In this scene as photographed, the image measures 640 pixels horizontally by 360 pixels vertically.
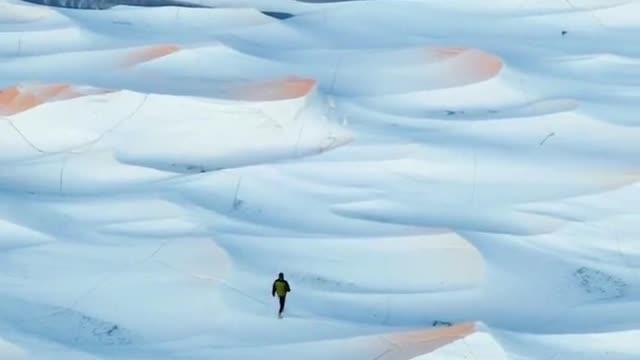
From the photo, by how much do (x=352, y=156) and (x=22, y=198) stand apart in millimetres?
3816

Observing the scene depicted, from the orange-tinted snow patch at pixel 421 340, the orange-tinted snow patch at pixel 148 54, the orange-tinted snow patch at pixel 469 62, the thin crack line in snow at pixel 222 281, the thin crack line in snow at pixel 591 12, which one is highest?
the thin crack line in snow at pixel 591 12

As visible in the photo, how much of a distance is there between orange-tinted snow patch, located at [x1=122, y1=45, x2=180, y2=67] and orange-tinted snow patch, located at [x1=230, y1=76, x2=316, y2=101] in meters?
1.89

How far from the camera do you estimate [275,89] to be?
1895cm

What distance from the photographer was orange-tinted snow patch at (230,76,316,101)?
733 inches

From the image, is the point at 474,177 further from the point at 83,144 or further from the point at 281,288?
the point at 83,144

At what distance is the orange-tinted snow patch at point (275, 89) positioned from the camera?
18609 mm

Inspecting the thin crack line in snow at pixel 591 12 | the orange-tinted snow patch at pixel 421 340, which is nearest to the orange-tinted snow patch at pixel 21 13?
the thin crack line in snow at pixel 591 12

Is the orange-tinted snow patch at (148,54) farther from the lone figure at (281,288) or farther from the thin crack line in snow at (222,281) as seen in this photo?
the lone figure at (281,288)

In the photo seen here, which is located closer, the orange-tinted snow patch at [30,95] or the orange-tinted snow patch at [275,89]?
the orange-tinted snow patch at [30,95]

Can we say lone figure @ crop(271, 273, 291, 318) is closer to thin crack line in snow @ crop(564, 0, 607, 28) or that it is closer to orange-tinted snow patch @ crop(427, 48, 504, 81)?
orange-tinted snow patch @ crop(427, 48, 504, 81)

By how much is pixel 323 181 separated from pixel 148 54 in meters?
5.38

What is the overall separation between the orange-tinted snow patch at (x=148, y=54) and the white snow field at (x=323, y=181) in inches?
1.4

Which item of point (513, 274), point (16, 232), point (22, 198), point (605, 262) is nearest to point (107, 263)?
point (16, 232)

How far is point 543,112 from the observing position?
1855 centimetres
